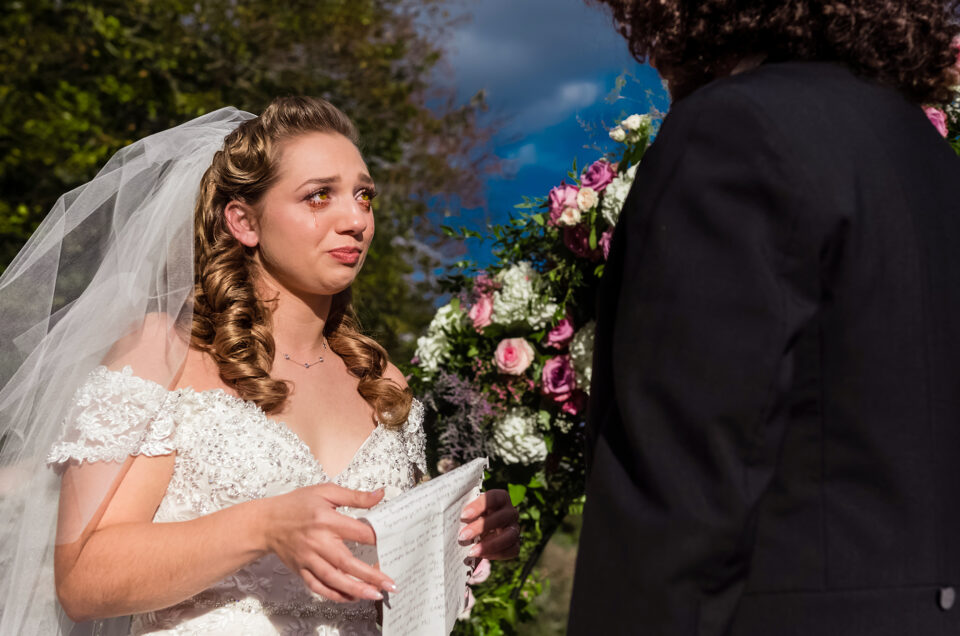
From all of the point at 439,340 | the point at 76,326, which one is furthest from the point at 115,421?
the point at 439,340

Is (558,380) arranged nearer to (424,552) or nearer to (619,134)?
(619,134)

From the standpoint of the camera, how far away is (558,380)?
10.4 ft

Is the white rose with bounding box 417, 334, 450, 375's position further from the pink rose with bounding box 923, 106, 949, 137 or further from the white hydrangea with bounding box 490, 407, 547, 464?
the pink rose with bounding box 923, 106, 949, 137

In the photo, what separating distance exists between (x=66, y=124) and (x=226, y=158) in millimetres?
4138

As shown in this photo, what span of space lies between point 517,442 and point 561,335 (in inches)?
17.7

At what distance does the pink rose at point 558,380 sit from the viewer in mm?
3152

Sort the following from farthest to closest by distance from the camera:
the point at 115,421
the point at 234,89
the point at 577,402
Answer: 1. the point at 234,89
2. the point at 577,402
3. the point at 115,421

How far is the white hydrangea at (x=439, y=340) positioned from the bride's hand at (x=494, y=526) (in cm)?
124

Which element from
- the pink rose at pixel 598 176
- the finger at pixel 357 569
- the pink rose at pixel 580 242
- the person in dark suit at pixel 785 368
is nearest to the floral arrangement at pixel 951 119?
the pink rose at pixel 598 176

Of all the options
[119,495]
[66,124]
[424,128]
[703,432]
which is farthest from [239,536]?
[424,128]

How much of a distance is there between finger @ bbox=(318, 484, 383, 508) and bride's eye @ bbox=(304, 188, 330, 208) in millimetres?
996

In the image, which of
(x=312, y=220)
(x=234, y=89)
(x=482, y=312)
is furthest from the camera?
(x=234, y=89)

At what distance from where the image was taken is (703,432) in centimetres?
114

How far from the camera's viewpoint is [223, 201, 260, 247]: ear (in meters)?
2.51
